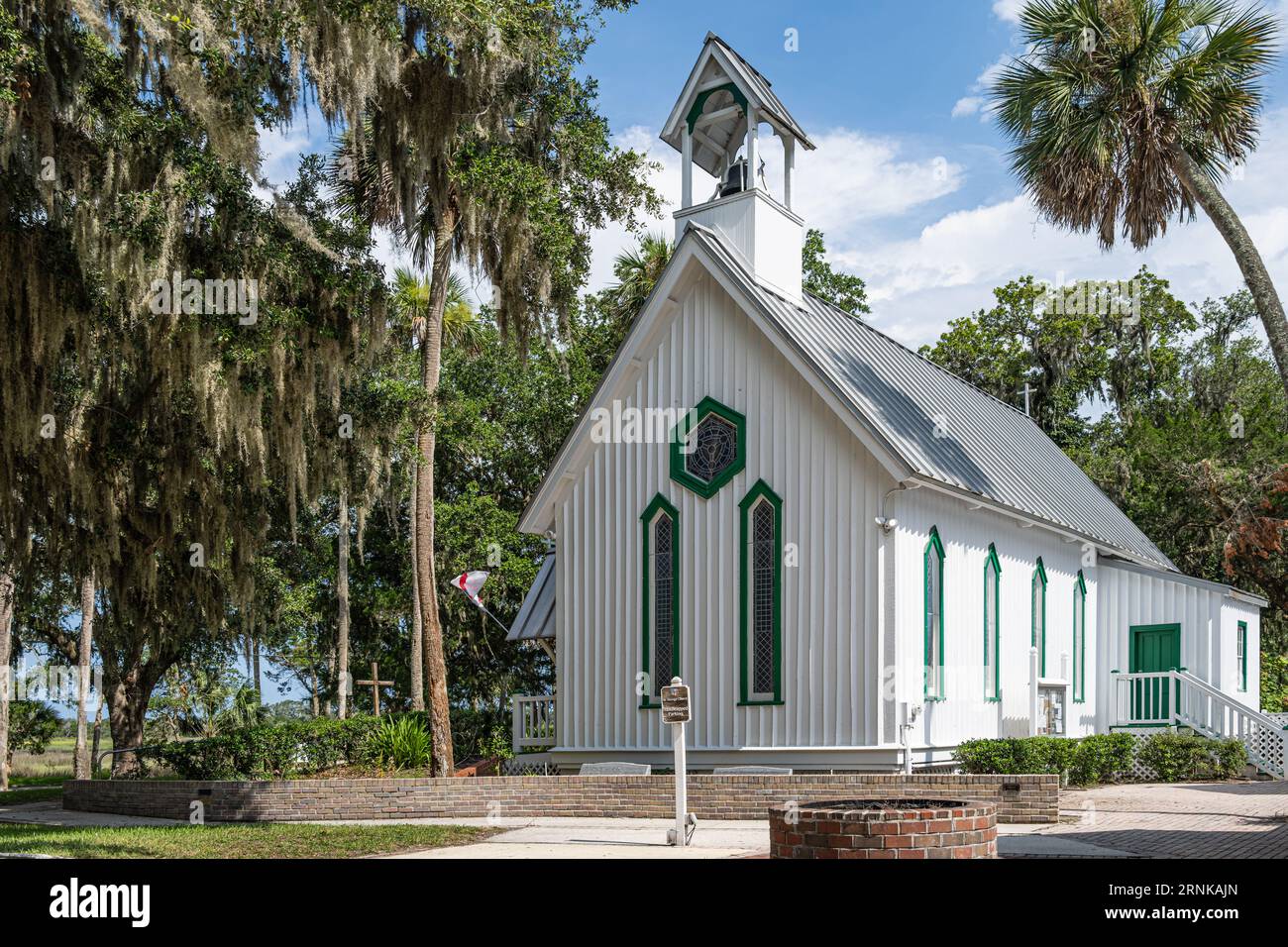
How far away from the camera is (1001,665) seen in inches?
866

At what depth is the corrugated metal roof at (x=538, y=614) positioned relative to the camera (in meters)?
25.0

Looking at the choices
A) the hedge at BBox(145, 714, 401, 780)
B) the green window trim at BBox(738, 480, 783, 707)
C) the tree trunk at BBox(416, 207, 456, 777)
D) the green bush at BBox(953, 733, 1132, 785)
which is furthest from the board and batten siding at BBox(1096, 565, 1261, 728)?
the hedge at BBox(145, 714, 401, 780)

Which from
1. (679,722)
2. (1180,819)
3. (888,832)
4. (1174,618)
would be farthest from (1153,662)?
(888,832)

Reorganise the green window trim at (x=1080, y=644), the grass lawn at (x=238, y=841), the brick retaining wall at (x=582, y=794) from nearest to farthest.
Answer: the grass lawn at (x=238, y=841)
the brick retaining wall at (x=582, y=794)
the green window trim at (x=1080, y=644)

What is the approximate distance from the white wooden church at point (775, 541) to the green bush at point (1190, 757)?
4.53 ft

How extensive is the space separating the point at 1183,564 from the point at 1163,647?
1177cm

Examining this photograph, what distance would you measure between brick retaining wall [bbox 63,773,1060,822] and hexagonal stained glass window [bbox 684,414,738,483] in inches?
206

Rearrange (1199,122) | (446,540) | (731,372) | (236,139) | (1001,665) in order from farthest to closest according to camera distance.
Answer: (446,540), (1001,665), (731,372), (1199,122), (236,139)

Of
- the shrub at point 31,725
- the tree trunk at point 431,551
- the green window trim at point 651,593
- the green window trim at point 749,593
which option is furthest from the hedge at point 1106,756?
the shrub at point 31,725

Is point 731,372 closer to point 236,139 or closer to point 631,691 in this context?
point 631,691

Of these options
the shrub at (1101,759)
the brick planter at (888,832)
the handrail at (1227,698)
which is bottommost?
the shrub at (1101,759)

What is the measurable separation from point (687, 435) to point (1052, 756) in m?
7.39

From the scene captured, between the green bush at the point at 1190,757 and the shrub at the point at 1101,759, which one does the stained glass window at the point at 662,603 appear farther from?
the green bush at the point at 1190,757
